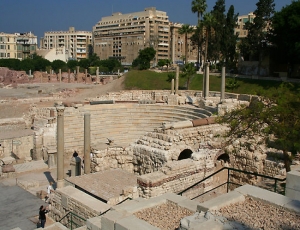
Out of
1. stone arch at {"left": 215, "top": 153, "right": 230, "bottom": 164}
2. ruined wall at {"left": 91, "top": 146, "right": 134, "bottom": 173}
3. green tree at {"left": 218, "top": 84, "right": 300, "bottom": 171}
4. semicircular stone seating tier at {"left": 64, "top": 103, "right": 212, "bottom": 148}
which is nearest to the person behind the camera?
green tree at {"left": 218, "top": 84, "right": 300, "bottom": 171}

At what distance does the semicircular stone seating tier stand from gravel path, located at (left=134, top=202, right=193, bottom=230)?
16.8 meters

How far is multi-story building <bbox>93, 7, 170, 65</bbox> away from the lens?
405 ft

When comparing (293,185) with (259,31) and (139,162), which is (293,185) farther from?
(259,31)

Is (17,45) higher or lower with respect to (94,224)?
higher

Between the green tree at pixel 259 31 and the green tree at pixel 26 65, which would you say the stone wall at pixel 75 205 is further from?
the green tree at pixel 26 65

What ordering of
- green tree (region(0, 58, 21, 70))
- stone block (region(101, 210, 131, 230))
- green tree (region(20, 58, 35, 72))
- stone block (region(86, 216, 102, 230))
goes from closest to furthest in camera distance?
stone block (region(101, 210, 131, 230))
stone block (region(86, 216, 102, 230))
green tree (region(0, 58, 21, 70))
green tree (region(20, 58, 35, 72))

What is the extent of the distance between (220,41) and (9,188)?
44588mm

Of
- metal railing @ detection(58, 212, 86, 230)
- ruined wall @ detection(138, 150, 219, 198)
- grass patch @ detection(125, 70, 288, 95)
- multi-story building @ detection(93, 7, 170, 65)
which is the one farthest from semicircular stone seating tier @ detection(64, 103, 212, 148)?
multi-story building @ detection(93, 7, 170, 65)

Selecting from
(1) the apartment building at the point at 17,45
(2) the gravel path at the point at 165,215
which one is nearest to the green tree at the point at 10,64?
(1) the apartment building at the point at 17,45

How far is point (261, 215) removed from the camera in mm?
6230

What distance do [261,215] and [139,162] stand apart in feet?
39.7

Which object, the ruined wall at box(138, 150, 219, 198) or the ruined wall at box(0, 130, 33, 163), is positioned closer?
the ruined wall at box(138, 150, 219, 198)

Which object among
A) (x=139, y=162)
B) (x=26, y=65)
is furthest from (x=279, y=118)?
(x=26, y=65)

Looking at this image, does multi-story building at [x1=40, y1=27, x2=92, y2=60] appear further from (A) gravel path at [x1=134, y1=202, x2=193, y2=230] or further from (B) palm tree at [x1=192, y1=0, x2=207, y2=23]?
(A) gravel path at [x1=134, y1=202, x2=193, y2=230]
